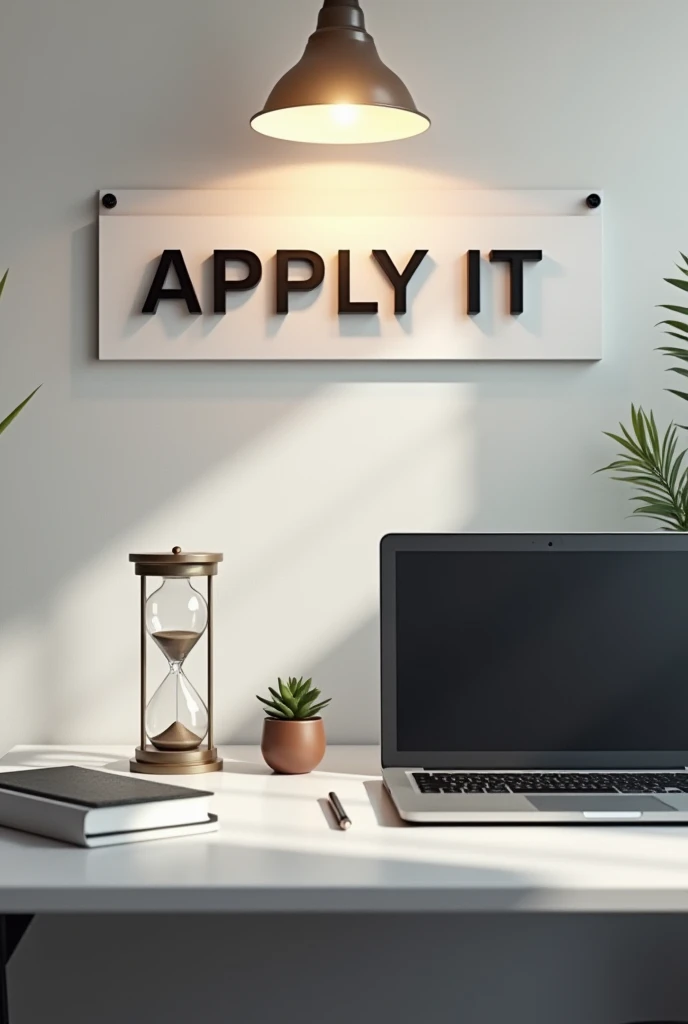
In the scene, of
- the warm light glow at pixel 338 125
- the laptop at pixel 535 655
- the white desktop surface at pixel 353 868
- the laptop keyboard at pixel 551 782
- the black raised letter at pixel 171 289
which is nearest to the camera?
the white desktop surface at pixel 353 868

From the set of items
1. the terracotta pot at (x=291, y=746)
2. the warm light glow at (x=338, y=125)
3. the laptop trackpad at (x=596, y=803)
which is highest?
the warm light glow at (x=338, y=125)

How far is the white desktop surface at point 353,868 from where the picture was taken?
105 centimetres

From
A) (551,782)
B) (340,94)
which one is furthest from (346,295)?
(551,782)

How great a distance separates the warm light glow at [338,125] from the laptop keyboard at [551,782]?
954 millimetres

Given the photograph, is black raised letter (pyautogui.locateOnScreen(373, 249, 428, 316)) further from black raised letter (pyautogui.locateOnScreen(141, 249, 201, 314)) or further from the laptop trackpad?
the laptop trackpad

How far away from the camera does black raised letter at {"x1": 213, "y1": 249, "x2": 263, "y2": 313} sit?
6.06 feet

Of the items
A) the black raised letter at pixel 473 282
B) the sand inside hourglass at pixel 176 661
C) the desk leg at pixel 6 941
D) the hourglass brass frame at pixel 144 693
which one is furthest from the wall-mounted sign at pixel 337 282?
the desk leg at pixel 6 941

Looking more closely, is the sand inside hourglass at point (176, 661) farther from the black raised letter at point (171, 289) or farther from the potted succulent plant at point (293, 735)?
the black raised letter at point (171, 289)

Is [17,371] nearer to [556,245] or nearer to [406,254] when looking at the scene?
[406,254]

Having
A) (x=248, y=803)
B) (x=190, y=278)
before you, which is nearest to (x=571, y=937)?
(x=248, y=803)

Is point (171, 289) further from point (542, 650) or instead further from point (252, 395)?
point (542, 650)

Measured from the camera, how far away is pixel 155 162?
1.88 meters

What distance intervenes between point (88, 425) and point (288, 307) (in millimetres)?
385

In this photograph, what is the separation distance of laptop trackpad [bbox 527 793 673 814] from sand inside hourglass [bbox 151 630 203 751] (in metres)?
0.51
